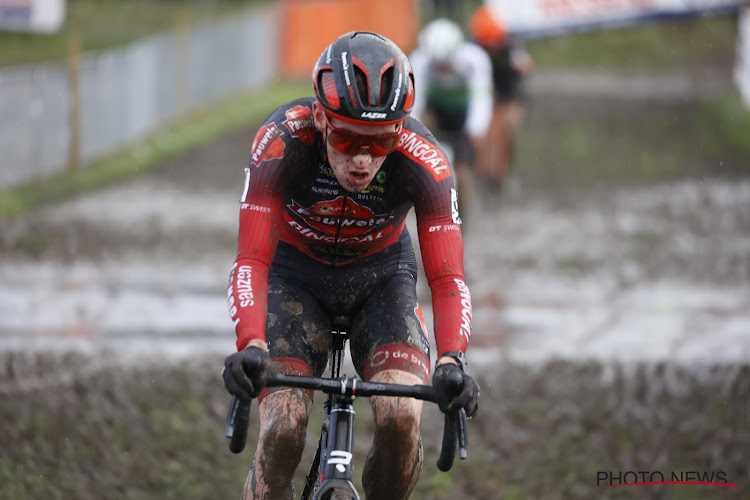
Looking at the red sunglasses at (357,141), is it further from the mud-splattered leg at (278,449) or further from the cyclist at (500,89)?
the cyclist at (500,89)

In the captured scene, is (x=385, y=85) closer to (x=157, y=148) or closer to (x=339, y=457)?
(x=339, y=457)

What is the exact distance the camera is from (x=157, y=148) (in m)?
18.5

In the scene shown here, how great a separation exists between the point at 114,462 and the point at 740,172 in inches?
571

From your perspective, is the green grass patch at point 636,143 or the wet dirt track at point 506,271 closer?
the wet dirt track at point 506,271

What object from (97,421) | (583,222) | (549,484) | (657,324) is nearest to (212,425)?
(97,421)

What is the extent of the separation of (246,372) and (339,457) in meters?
0.50

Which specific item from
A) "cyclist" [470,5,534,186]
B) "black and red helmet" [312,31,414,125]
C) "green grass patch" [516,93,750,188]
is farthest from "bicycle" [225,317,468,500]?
"green grass patch" [516,93,750,188]

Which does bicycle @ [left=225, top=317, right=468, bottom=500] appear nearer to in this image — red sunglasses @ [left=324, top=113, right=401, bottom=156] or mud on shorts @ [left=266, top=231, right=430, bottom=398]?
mud on shorts @ [left=266, top=231, right=430, bottom=398]

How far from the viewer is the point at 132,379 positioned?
7570mm

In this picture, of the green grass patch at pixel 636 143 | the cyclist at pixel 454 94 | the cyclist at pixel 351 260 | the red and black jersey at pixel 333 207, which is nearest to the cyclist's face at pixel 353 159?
the cyclist at pixel 351 260

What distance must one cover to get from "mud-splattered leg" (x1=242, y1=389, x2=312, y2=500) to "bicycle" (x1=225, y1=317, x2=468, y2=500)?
12cm

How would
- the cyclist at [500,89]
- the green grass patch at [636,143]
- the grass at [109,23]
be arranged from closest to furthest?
the cyclist at [500,89] → the green grass patch at [636,143] → the grass at [109,23]

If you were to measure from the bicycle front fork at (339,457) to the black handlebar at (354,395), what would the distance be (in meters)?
0.14

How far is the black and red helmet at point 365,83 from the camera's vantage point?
382 cm
